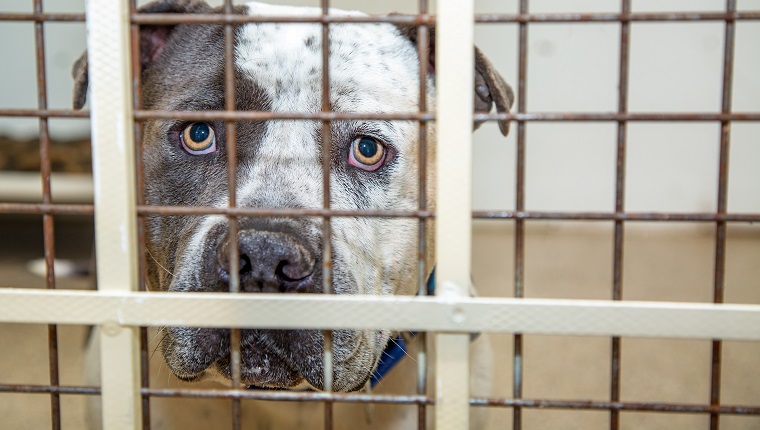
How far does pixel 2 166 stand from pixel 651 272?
17.7 feet

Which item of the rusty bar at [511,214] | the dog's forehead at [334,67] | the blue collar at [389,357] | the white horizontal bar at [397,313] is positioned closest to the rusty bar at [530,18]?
the rusty bar at [511,214]

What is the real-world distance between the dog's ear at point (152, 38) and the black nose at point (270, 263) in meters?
0.88

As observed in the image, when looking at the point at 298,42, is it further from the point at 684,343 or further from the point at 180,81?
the point at 684,343

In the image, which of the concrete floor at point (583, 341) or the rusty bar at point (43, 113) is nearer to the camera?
the rusty bar at point (43, 113)

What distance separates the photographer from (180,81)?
218cm

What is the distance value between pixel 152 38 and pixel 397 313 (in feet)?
5.05

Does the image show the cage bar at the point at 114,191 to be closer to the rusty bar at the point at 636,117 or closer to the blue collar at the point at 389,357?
the rusty bar at the point at 636,117

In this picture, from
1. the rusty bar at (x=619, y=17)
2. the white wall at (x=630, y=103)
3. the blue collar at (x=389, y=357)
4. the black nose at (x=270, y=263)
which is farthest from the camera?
the white wall at (x=630, y=103)

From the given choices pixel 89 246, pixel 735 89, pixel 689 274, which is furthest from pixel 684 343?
pixel 89 246

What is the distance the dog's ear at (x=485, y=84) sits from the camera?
2.19 metres

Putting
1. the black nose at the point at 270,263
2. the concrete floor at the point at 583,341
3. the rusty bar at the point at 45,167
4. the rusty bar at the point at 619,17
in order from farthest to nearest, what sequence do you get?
1. the concrete floor at the point at 583,341
2. the black nose at the point at 270,263
3. the rusty bar at the point at 45,167
4. the rusty bar at the point at 619,17

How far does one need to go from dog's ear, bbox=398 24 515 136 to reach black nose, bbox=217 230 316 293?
766 mm

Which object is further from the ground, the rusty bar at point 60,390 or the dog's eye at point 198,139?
the dog's eye at point 198,139

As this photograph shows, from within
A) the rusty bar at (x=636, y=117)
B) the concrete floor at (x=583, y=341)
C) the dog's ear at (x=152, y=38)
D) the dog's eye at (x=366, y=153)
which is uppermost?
the dog's ear at (x=152, y=38)
